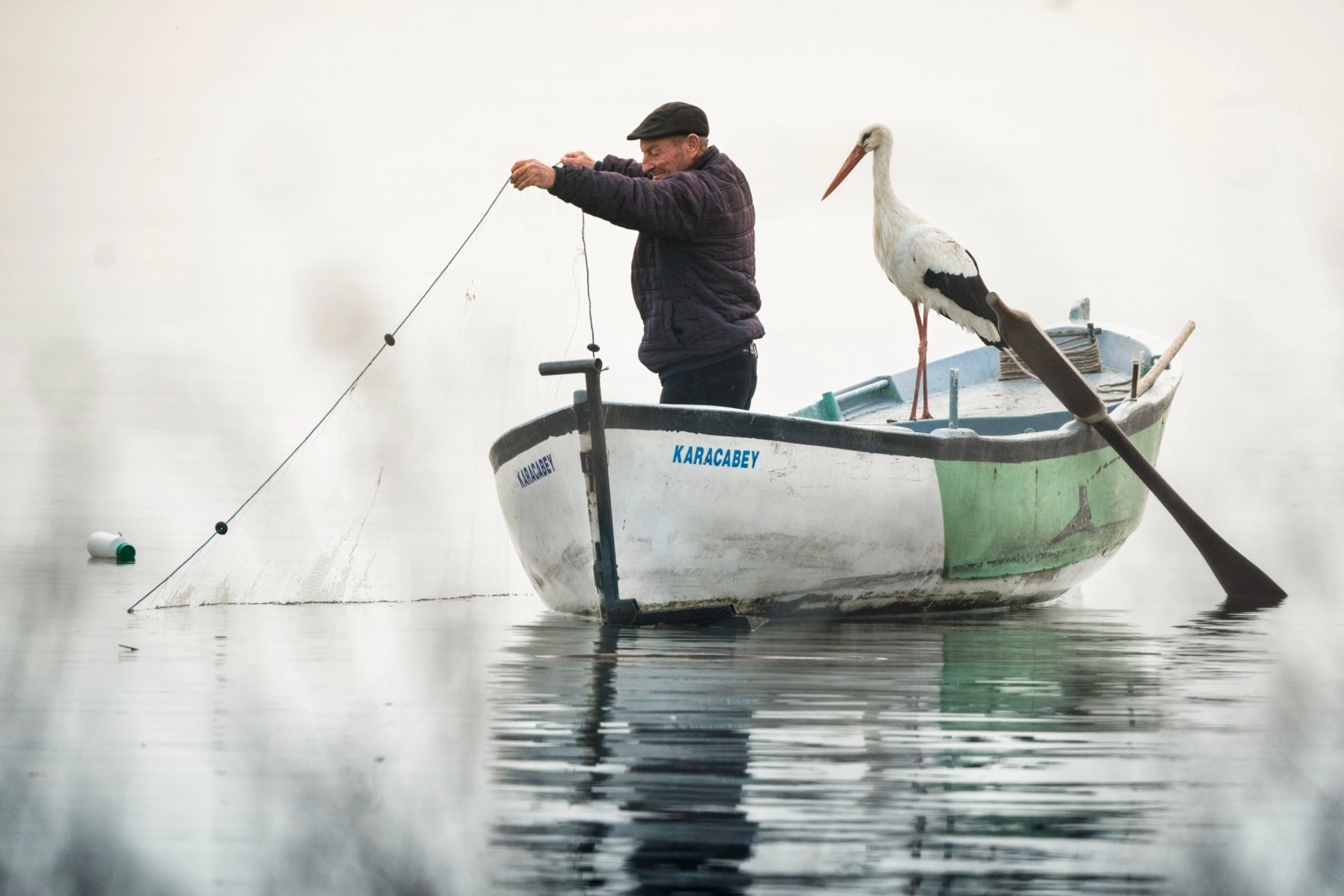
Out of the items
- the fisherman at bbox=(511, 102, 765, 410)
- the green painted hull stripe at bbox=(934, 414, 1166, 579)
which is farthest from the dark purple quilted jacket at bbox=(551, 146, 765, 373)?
the green painted hull stripe at bbox=(934, 414, 1166, 579)

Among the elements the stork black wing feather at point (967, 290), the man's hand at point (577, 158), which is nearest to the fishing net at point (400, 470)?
the man's hand at point (577, 158)

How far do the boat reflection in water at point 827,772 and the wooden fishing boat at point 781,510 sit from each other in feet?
3.26

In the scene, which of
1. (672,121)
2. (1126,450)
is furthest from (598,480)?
(1126,450)

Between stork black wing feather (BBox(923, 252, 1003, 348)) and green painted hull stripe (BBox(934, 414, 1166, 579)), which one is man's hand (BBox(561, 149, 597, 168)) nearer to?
green painted hull stripe (BBox(934, 414, 1166, 579))

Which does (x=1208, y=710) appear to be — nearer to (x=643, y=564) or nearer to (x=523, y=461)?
(x=643, y=564)

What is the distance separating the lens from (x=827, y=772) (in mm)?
3295

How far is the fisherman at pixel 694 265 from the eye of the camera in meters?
6.50

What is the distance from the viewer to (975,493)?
24.5 ft

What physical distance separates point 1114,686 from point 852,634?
172 cm

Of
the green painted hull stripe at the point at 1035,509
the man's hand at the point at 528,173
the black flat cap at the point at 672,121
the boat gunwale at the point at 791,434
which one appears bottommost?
the green painted hull stripe at the point at 1035,509

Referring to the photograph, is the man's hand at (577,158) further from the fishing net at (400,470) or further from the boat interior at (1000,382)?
the boat interior at (1000,382)

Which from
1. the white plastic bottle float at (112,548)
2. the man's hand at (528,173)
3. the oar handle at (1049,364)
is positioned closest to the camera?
the man's hand at (528,173)

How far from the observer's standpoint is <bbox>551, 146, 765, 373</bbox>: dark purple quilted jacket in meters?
6.46

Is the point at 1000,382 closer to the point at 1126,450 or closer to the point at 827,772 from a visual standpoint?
the point at 1126,450
